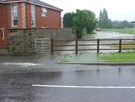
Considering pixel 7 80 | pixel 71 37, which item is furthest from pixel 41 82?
pixel 71 37

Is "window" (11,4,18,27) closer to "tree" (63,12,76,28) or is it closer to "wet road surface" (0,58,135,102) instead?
"wet road surface" (0,58,135,102)

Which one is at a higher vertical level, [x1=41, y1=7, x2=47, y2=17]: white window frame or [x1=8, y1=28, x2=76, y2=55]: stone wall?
[x1=41, y1=7, x2=47, y2=17]: white window frame

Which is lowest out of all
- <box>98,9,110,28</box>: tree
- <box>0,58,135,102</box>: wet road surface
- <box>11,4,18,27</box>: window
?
<box>0,58,135,102</box>: wet road surface

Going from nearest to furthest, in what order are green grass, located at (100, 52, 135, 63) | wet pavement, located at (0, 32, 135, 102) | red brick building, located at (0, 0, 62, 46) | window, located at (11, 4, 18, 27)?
wet pavement, located at (0, 32, 135, 102) < green grass, located at (100, 52, 135, 63) < red brick building, located at (0, 0, 62, 46) < window, located at (11, 4, 18, 27)

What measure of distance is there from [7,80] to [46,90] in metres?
2.33

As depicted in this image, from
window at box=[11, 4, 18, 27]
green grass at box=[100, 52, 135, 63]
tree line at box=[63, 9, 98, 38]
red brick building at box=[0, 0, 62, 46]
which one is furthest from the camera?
tree line at box=[63, 9, 98, 38]

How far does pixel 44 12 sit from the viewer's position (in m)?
25.3

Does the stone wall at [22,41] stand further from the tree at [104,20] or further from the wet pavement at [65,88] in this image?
the tree at [104,20]

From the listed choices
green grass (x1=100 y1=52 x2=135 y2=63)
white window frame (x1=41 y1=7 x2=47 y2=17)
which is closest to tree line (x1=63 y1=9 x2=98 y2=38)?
white window frame (x1=41 y1=7 x2=47 y2=17)

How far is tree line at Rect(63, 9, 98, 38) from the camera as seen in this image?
120ft

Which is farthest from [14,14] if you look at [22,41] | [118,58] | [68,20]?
[68,20]

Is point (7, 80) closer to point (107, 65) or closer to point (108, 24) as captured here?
point (107, 65)

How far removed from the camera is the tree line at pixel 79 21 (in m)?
36.7

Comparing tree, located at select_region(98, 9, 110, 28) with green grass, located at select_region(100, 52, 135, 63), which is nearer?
green grass, located at select_region(100, 52, 135, 63)
